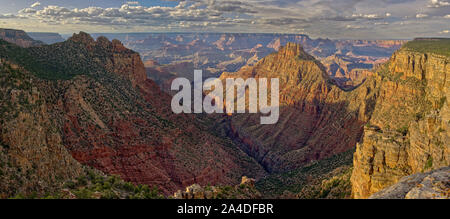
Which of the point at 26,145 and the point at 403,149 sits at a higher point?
the point at 26,145

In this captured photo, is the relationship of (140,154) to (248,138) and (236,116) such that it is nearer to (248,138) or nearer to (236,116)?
(248,138)

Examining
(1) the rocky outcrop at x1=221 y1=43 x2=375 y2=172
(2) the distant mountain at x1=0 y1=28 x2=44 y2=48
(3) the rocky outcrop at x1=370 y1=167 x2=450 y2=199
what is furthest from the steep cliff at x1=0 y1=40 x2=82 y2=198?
(2) the distant mountain at x1=0 y1=28 x2=44 y2=48

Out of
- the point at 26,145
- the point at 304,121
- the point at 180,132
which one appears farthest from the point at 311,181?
the point at 304,121

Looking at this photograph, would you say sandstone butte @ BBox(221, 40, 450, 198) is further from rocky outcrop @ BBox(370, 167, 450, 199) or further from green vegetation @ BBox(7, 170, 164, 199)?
green vegetation @ BBox(7, 170, 164, 199)

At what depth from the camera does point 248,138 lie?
132 meters

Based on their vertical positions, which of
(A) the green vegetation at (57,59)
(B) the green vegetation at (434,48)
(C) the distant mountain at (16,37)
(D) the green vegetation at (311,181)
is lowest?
(D) the green vegetation at (311,181)

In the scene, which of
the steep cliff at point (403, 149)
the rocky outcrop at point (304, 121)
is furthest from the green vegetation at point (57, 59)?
the rocky outcrop at point (304, 121)

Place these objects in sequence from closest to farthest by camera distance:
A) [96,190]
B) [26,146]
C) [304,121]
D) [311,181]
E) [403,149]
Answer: [96,190]
[26,146]
[403,149]
[311,181]
[304,121]

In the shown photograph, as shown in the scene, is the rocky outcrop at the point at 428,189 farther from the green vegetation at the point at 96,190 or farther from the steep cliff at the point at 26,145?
the steep cliff at the point at 26,145

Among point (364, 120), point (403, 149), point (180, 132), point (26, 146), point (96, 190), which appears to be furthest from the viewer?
point (364, 120)

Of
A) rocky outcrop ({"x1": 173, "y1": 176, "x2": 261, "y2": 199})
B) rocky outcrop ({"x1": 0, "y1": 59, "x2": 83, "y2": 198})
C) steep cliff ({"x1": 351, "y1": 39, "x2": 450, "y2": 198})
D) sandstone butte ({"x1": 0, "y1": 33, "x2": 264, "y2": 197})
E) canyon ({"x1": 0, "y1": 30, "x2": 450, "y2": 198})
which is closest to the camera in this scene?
rocky outcrop ({"x1": 0, "y1": 59, "x2": 83, "y2": 198})

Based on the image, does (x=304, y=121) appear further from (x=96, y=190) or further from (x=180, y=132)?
(x=96, y=190)

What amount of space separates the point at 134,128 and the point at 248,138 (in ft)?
245
